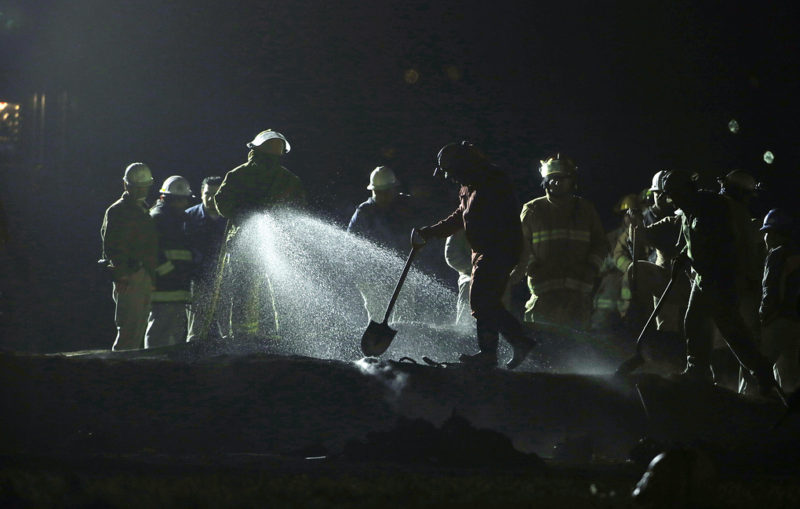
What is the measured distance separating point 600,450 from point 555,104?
32.1ft

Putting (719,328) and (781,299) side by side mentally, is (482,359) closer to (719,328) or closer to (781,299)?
(719,328)

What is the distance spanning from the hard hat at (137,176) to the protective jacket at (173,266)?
49cm

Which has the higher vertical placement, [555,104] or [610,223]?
[555,104]

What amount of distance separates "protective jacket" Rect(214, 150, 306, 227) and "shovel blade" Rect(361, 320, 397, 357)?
7.38 feet

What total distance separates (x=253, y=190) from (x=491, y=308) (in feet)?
9.26

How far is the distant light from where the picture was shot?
52.2ft

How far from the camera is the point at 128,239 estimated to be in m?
10.6

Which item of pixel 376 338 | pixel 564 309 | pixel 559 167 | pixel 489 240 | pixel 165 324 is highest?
pixel 559 167

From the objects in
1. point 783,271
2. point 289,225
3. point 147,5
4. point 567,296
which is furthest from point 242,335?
point 147,5

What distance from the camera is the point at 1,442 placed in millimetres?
6199

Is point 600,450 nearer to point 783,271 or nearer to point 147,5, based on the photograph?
point 783,271

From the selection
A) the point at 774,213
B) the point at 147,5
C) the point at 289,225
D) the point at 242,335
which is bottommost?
the point at 242,335

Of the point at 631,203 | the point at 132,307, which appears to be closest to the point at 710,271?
the point at 631,203

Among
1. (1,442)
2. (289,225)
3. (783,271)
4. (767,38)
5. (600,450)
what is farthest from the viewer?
(767,38)
